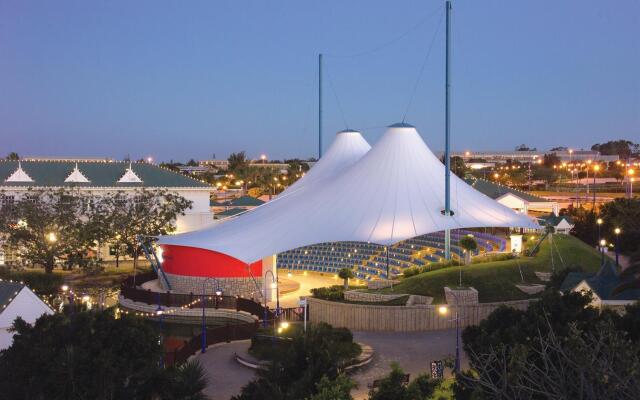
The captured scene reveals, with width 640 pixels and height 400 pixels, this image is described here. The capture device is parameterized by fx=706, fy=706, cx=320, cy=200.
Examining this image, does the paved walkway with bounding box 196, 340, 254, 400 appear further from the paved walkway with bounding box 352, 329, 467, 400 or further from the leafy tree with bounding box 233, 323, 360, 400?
the leafy tree with bounding box 233, 323, 360, 400

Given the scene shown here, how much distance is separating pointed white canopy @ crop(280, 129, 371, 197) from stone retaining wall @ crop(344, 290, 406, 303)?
32.2ft

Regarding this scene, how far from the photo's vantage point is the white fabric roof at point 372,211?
21.0 metres

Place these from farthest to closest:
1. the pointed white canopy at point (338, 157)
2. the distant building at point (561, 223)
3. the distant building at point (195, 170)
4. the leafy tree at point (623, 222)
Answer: the distant building at point (195, 170)
the distant building at point (561, 223)
the leafy tree at point (623, 222)
the pointed white canopy at point (338, 157)

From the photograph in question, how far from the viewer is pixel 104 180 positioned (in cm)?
3641

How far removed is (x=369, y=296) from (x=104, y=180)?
21.5 meters

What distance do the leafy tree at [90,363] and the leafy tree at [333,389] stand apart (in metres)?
1.56

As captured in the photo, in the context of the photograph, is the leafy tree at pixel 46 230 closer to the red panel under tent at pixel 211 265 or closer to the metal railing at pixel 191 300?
the metal railing at pixel 191 300

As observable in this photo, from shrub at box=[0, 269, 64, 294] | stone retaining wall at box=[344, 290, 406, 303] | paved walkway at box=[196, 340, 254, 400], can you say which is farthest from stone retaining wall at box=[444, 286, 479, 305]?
shrub at box=[0, 269, 64, 294]

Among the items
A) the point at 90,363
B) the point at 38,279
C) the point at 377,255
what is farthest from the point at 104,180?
the point at 90,363

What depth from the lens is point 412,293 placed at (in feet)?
63.9

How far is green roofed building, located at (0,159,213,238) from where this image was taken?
114 ft

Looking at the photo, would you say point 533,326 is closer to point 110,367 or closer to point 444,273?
point 110,367

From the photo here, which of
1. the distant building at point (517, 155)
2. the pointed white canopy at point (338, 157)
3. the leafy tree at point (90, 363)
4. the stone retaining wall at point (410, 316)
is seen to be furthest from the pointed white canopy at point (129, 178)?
the distant building at point (517, 155)

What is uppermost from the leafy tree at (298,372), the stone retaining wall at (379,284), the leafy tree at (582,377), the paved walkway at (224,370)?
the leafy tree at (582,377)
